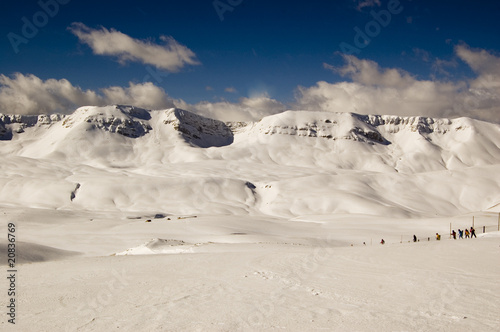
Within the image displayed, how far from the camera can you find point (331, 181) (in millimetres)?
111188

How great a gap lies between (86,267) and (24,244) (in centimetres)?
1034

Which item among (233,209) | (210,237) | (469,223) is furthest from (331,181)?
(210,237)

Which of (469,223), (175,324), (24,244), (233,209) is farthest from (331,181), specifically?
(175,324)

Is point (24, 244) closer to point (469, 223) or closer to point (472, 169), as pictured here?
point (469, 223)

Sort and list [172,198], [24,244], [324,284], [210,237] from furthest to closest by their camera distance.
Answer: [172,198] < [210,237] < [24,244] < [324,284]

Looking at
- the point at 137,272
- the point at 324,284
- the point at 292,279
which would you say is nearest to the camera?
the point at 324,284

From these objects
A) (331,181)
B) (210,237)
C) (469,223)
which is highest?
(331,181)

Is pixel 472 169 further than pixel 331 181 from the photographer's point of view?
Yes

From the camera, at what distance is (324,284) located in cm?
1271

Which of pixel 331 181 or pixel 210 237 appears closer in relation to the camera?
pixel 210 237

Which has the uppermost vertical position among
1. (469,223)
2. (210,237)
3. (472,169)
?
(472,169)

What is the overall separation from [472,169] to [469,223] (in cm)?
7846

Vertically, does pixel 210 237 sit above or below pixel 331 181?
below

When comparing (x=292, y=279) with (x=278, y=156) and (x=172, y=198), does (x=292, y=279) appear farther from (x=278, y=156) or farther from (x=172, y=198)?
(x=278, y=156)
